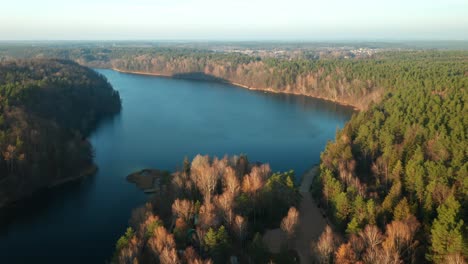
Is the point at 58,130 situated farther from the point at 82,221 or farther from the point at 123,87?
the point at 123,87

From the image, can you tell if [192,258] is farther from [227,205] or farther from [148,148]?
[148,148]

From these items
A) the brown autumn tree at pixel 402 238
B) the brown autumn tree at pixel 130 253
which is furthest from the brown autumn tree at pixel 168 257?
the brown autumn tree at pixel 402 238

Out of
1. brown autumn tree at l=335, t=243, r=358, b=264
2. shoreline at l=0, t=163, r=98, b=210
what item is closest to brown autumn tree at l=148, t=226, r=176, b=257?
brown autumn tree at l=335, t=243, r=358, b=264

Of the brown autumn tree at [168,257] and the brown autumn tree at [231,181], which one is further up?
the brown autumn tree at [231,181]

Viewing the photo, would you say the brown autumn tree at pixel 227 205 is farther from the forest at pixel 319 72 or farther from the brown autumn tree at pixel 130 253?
the forest at pixel 319 72

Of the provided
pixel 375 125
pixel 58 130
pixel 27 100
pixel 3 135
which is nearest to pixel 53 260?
pixel 3 135

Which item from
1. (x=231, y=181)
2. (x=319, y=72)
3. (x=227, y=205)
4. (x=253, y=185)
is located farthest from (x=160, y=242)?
(x=319, y=72)
